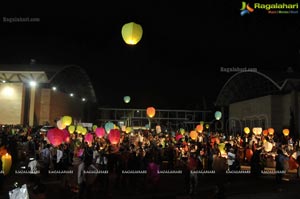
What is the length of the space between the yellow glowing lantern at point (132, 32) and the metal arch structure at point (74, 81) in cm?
2110

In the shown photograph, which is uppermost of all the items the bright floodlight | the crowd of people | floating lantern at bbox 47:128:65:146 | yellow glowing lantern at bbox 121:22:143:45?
the bright floodlight

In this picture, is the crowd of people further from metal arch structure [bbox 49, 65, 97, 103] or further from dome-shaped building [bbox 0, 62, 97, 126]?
metal arch structure [bbox 49, 65, 97, 103]

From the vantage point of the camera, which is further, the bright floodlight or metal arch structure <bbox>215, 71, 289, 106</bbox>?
metal arch structure <bbox>215, 71, 289, 106</bbox>

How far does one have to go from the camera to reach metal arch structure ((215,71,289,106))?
1165 inches

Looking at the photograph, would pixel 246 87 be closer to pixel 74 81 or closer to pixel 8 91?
pixel 74 81

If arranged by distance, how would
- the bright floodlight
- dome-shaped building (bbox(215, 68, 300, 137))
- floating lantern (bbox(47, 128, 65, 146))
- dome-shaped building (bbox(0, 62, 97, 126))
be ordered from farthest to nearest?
the bright floodlight
dome-shaped building (bbox(0, 62, 97, 126))
dome-shaped building (bbox(215, 68, 300, 137))
floating lantern (bbox(47, 128, 65, 146))

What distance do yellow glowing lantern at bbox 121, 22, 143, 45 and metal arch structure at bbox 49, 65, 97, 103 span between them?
69.2 ft

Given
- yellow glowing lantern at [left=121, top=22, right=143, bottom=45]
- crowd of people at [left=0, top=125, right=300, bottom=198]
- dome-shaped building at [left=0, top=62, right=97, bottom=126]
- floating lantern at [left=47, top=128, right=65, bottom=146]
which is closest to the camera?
yellow glowing lantern at [left=121, top=22, right=143, bottom=45]

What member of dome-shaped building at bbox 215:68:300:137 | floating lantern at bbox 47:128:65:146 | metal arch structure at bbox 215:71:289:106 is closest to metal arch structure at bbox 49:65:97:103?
metal arch structure at bbox 215:71:289:106

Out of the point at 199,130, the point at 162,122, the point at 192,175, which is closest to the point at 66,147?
the point at 192,175

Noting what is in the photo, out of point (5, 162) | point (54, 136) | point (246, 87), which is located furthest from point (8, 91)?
point (246, 87)

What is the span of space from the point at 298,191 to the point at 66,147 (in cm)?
858

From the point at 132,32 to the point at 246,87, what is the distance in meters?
28.2

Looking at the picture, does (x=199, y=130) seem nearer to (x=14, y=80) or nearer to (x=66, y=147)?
(x=66, y=147)
